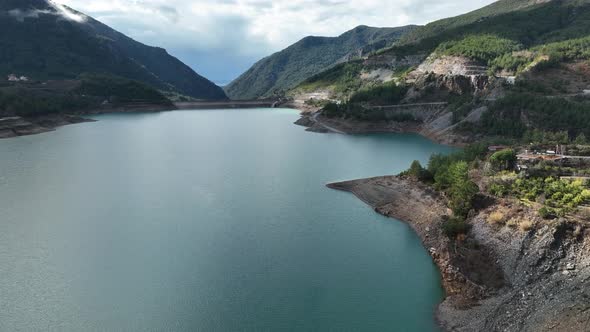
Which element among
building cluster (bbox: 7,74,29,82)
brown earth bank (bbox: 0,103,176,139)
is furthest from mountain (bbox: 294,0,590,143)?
Answer: building cluster (bbox: 7,74,29,82)

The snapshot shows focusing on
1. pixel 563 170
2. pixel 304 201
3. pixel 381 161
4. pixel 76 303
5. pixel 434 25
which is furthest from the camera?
pixel 434 25

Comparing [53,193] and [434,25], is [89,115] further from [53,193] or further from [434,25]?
[434,25]

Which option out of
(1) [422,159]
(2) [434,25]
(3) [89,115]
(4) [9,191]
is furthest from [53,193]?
(2) [434,25]

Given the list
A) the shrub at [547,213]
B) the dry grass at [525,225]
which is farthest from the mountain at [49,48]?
the shrub at [547,213]

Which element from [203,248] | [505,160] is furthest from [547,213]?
[203,248]

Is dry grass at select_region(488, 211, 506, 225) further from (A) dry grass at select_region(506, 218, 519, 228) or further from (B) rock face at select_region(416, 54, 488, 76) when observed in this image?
(B) rock face at select_region(416, 54, 488, 76)

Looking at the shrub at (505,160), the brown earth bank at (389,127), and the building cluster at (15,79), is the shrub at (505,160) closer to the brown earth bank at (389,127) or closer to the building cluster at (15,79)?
the brown earth bank at (389,127)
